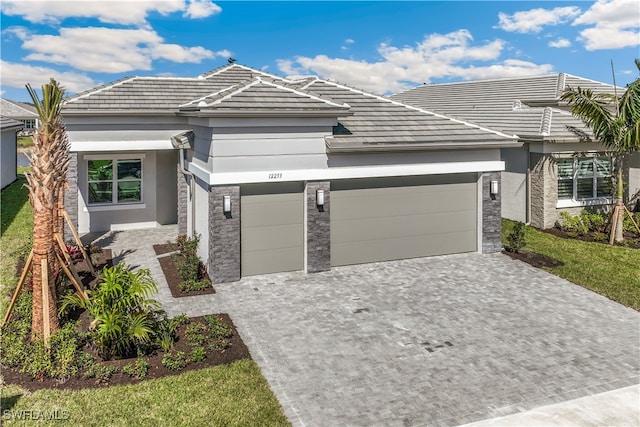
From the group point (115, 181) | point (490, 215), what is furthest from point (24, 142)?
point (490, 215)

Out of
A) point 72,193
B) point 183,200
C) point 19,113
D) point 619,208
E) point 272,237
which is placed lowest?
point 272,237

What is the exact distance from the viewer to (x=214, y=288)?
11547 mm

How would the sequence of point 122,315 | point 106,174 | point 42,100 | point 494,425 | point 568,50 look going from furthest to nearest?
1. point 568,50
2. point 106,174
3. point 42,100
4. point 122,315
5. point 494,425

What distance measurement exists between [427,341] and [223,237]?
564cm

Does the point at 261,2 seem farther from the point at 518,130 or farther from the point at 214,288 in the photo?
the point at 214,288

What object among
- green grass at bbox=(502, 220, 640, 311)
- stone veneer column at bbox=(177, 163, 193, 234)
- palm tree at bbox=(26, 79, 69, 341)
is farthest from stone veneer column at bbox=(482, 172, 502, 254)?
palm tree at bbox=(26, 79, 69, 341)

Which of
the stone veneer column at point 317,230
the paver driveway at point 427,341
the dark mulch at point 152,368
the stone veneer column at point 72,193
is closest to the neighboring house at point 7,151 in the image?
the stone veneer column at point 72,193

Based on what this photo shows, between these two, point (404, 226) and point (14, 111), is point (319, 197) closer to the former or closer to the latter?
point (404, 226)

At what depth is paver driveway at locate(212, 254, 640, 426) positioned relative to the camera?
678 cm

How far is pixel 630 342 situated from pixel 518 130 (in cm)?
1150

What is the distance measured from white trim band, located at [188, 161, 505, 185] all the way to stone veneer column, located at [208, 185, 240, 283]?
285 millimetres

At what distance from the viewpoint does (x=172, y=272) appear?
1275 cm

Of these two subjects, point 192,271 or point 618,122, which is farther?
point 618,122

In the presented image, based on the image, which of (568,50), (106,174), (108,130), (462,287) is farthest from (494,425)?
(568,50)
